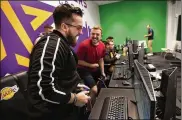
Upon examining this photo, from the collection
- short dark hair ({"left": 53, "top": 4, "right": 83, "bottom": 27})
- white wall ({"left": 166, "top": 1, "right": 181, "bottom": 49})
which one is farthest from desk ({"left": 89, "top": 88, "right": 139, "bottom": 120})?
white wall ({"left": 166, "top": 1, "right": 181, "bottom": 49})

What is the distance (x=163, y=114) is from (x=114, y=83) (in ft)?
3.21

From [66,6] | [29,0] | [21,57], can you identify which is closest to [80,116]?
[66,6]

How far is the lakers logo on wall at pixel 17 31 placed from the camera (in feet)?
A: 7.47

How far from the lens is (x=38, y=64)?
40.6 inches

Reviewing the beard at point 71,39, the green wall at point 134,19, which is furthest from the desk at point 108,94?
the green wall at point 134,19

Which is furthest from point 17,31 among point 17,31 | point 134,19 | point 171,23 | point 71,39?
point 171,23

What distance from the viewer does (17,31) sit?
2.50 m

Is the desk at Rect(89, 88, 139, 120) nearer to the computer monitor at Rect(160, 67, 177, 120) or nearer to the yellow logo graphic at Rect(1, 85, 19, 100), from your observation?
the computer monitor at Rect(160, 67, 177, 120)

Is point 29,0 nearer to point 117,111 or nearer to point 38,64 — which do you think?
point 38,64

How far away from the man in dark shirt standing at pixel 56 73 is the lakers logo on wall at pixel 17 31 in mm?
1361

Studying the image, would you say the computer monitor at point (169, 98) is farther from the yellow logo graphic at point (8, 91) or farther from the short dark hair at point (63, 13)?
the yellow logo graphic at point (8, 91)

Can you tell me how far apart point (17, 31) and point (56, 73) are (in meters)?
1.74

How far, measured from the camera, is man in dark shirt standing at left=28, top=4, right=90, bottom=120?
1036 mm

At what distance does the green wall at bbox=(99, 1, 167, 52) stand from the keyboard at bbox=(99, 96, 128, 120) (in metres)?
8.59
